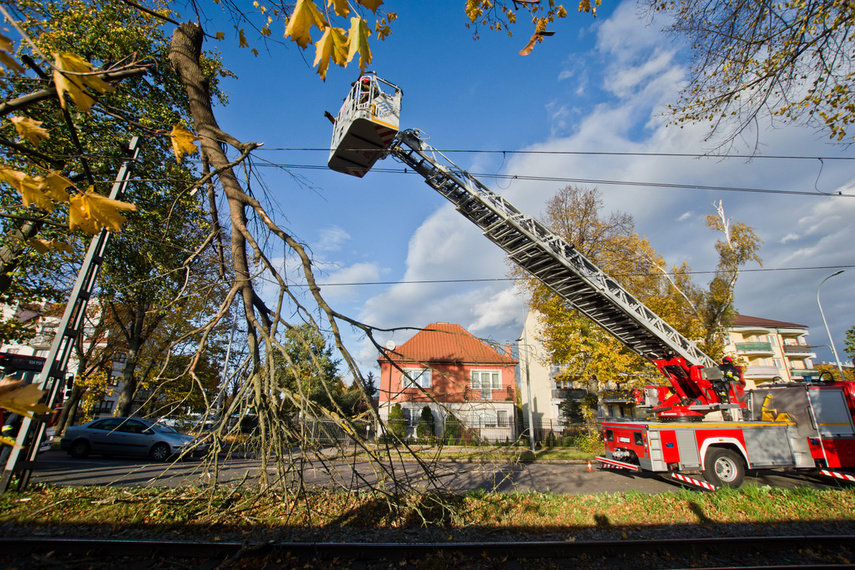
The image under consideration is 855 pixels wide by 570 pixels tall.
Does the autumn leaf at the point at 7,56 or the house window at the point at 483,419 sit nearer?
the autumn leaf at the point at 7,56

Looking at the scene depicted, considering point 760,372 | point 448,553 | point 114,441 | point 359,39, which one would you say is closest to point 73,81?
point 359,39

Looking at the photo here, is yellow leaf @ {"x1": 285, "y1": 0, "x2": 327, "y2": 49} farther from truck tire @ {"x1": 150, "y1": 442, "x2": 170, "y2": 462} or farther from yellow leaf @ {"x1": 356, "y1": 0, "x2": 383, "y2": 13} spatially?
truck tire @ {"x1": 150, "y1": 442, "x2": 170, "y2": 462}

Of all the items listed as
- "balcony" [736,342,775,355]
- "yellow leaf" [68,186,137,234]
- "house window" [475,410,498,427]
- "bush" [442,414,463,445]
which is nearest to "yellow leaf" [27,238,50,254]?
"yellow leaf" [68,186,137,234]

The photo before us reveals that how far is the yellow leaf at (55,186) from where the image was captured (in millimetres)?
1767

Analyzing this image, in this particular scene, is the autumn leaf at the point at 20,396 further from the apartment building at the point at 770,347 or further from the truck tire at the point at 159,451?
the apartment building at the point at 770,347

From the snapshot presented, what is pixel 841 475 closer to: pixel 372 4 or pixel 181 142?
pixel 372 4

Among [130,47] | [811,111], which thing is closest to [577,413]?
[811,111]

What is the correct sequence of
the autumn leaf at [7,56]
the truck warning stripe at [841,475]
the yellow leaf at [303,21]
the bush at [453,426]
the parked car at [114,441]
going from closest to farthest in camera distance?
the autumn leaf at [7,56] < the yellow leaf at [303,21] < the bush at [453,426] < the truck warning stripe at [841,475] < the parked car at [114,441]

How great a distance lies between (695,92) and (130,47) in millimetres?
13094

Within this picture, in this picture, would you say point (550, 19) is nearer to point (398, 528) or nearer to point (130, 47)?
point (398, 528)

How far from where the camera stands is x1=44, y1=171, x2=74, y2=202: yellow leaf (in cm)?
177

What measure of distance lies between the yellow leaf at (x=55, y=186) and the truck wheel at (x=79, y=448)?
14.9 meters

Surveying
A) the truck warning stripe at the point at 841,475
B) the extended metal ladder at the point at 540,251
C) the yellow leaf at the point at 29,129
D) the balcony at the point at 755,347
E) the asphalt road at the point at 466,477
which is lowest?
the asphalt road at the point at 466,477

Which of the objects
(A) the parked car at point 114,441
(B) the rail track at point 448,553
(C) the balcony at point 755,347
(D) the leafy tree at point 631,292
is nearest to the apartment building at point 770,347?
(C) the balcony at point 755,347
